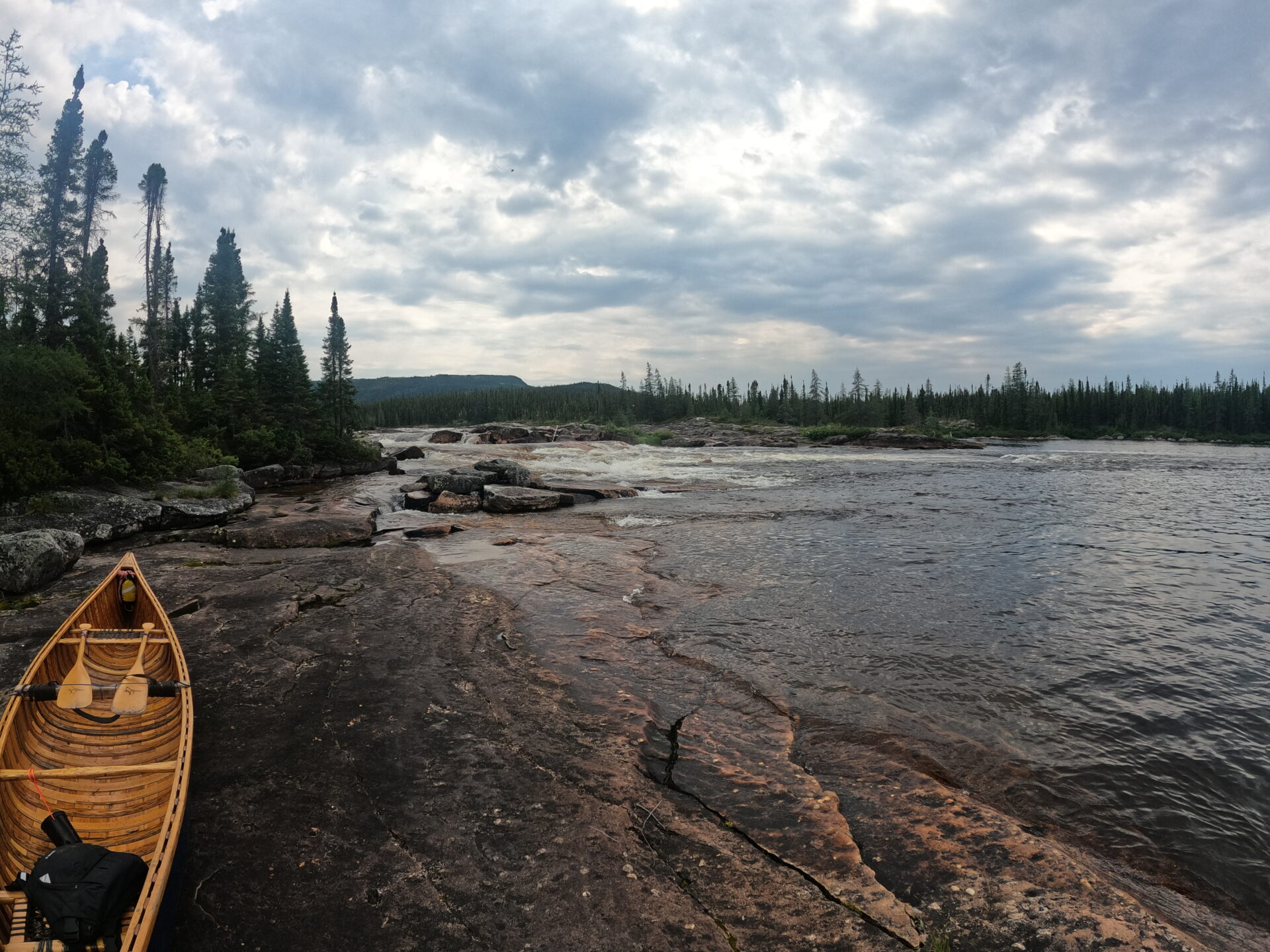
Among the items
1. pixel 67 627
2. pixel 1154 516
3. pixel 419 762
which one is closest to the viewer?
pixel 419 762

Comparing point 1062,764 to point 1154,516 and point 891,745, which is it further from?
point 1154,516

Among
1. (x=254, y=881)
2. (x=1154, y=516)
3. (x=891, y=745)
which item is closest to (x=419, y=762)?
(x=254, y=881)

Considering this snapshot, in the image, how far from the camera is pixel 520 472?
1051 inches

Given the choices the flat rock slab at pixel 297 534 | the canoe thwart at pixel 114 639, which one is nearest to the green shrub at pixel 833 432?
the flat rock slab at pixel 297 534

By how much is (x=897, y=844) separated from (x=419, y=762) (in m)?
3.86

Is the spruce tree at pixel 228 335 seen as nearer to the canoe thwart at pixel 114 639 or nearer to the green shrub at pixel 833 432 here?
the canoe thwart at pixel 114 639

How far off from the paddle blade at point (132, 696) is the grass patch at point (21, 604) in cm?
523

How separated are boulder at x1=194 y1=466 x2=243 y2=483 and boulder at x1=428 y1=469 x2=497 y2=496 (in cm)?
727

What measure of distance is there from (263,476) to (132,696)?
96.9ft

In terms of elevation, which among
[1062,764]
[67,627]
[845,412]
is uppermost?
[845,412]

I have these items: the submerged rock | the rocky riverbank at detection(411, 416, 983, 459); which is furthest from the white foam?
the rocky riverbank at detection(411, 416, 983, 459)

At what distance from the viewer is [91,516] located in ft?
50.3

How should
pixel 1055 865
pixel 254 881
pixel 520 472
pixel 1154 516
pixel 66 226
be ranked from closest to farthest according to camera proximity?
pixel 254 881
pixel 1055 865
pixel 1154 516
pixel 520 472
pixel 66 226

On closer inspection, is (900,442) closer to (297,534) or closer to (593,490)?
(593,490)
